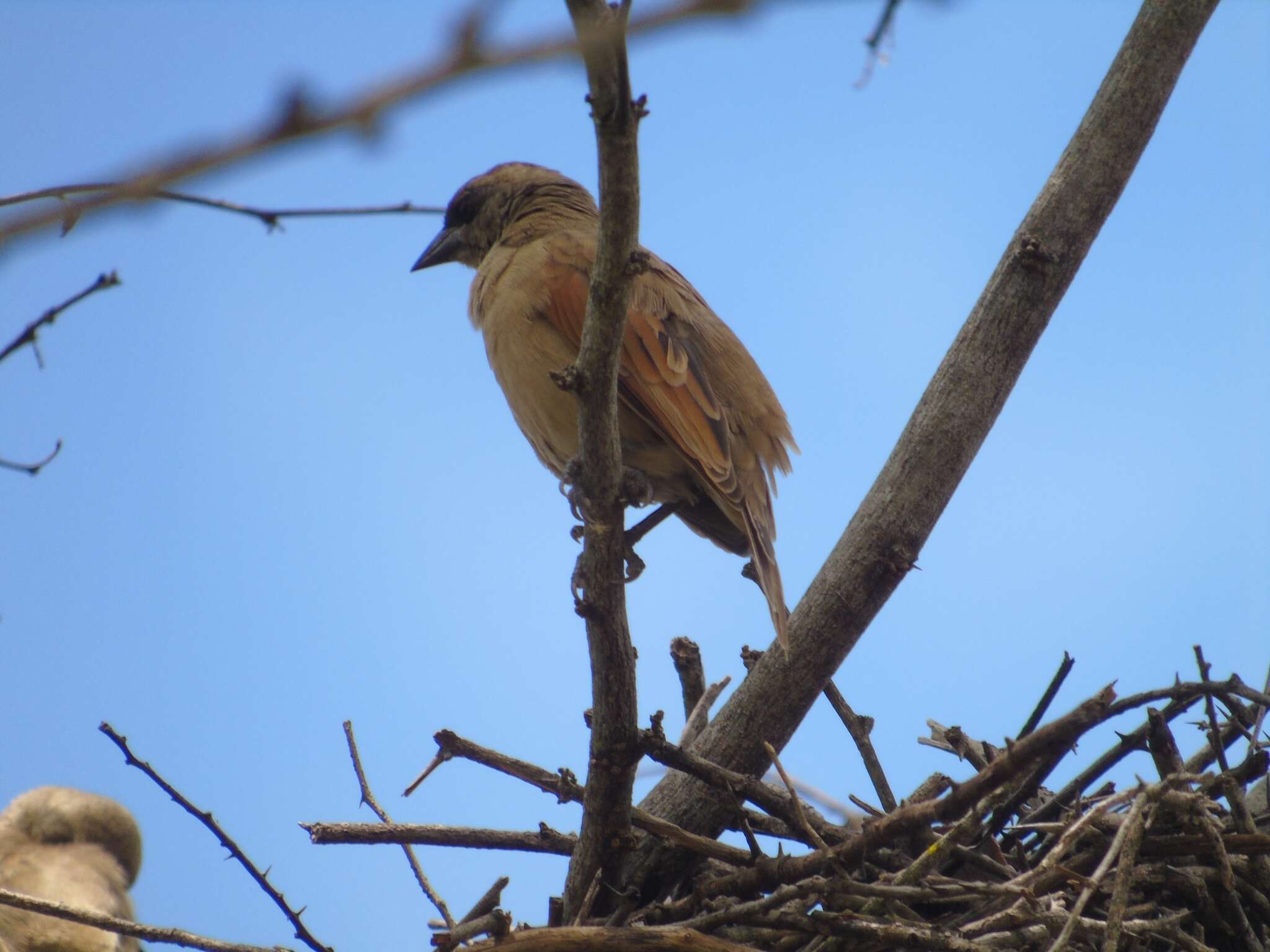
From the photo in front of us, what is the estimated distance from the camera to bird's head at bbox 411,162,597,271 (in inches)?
241

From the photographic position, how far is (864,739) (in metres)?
4.33

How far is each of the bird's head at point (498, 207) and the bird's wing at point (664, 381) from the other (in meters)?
1.22

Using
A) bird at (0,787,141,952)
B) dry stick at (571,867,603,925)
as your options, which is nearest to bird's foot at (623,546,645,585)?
dry stick at (571,867,603,925)

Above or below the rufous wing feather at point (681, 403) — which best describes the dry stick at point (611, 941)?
below

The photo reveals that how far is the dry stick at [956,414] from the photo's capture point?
166 inches

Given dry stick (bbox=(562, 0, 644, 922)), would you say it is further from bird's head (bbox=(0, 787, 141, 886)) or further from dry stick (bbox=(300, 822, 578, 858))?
bird's head (bbox=(0, 787, 141, 886))

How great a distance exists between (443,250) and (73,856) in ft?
10.8

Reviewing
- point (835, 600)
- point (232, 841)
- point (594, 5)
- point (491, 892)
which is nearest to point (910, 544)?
point (835, 600)

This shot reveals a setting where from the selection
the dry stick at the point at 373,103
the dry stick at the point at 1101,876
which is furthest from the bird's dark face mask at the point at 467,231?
the dry stick at the point at 373,103

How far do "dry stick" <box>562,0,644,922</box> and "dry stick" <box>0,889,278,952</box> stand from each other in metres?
0.95

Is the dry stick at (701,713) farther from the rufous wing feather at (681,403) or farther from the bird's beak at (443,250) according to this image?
the bird's beak at (443,250)

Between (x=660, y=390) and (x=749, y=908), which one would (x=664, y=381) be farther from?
(x=749, y=908)

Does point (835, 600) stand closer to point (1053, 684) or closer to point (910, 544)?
point (910, 544)

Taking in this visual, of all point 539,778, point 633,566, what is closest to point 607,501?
point 539,778
